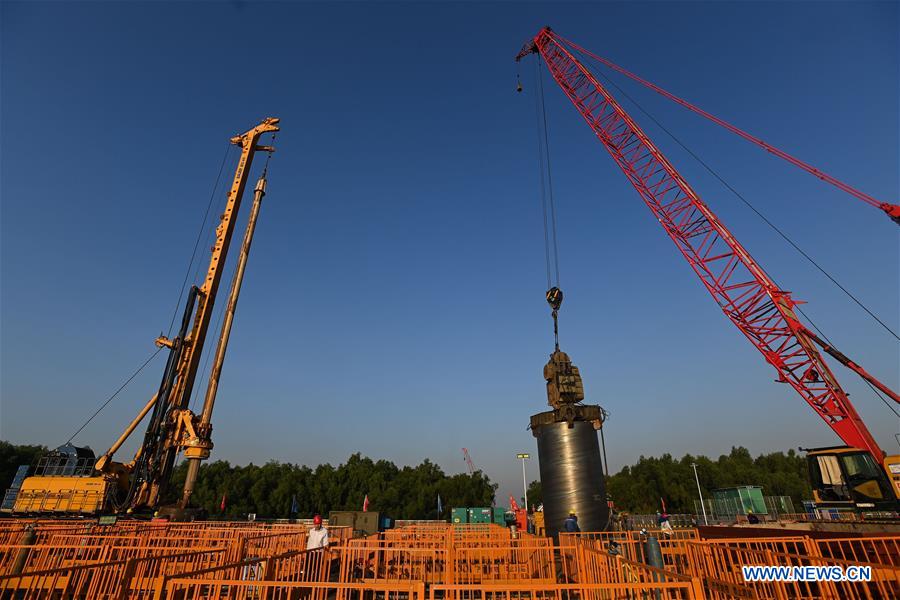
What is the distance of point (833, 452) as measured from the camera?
22.5 meters

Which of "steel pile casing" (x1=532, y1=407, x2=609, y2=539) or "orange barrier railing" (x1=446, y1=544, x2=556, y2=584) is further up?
"steel pile casing" (x1=532, y1=407, x2=609, y2=539)

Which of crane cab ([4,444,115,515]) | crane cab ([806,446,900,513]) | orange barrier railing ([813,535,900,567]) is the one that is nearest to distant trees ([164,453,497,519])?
crane cab ([4,444,115,515])

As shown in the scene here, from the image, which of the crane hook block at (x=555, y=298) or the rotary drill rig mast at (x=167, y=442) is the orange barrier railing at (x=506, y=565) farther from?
the rotary drill rig mast at (x=167, y=442)

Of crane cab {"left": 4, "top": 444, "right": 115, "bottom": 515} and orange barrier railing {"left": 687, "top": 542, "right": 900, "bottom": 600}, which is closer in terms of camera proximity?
orange barrier railing {"left": 687, "top": 542, "right": 900, "bottom": 600}

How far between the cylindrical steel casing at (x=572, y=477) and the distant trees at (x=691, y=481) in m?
77.0

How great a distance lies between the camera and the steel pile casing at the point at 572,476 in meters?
13.6

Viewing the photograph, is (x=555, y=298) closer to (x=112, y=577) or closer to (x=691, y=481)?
(x=112, y=577)

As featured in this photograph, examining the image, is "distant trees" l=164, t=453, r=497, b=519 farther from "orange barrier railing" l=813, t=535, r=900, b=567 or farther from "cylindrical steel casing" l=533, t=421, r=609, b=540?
"orange barrier railing" l=813, t=535, r=900, b=567

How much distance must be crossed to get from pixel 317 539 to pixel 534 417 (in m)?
8.02

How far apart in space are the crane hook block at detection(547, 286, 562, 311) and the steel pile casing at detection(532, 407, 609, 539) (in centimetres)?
709

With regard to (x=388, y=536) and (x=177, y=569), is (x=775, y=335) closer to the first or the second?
(x=388, y=536)

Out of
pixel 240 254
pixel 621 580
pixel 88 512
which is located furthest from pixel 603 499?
pixel 88 512

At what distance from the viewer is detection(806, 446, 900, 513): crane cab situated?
19.6 meters

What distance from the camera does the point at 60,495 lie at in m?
26.7
